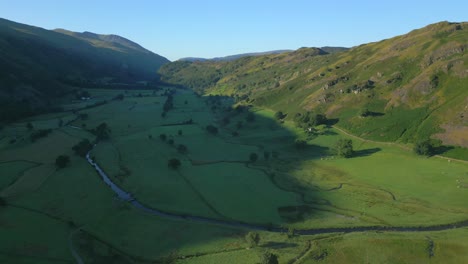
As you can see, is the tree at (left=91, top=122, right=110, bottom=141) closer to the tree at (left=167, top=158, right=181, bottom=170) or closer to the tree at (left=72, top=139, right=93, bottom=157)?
the tree at (left=72, top=139, right=93, bottom=157)

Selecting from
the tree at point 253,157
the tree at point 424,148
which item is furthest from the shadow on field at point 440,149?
the tree at point 253,157

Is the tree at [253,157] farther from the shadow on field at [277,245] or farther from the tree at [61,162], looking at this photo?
the shadow on field at [277,245]

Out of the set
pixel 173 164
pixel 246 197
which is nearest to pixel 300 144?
pixel 173 164

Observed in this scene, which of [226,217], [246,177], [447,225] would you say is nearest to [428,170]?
[447,225]

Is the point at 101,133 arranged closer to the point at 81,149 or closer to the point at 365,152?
the point at 81,149

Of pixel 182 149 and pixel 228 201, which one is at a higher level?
pixel 182 149

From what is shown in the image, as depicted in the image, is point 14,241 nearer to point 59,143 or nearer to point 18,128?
point 59,143
